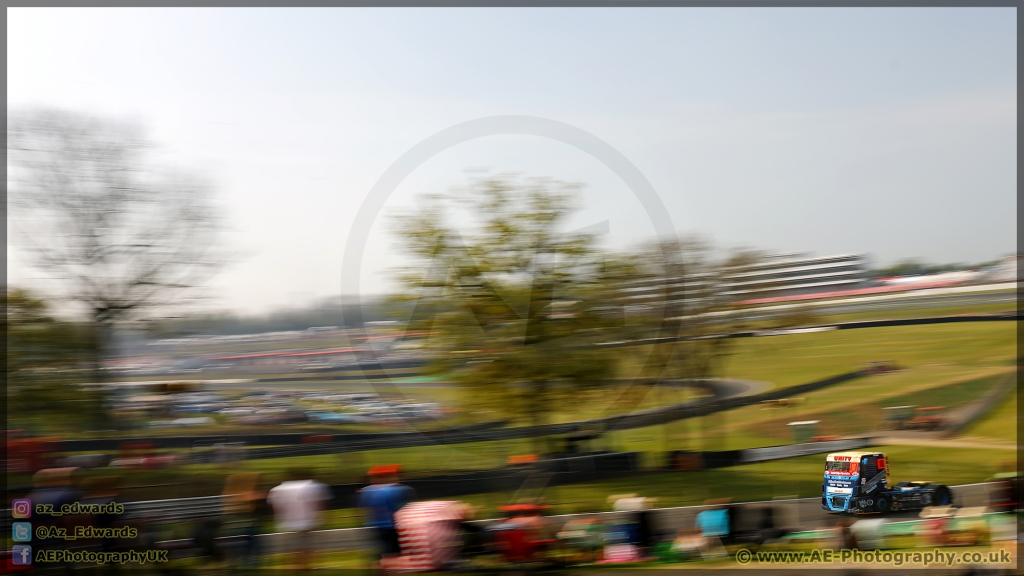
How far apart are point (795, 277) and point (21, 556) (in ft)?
45.1

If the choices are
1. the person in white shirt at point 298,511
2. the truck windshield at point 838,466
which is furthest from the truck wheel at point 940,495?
the person in white shirt at point 298,511

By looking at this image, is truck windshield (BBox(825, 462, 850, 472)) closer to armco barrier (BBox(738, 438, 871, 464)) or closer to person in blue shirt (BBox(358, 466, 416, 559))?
armco barrier (BBox(738, 438, 871, 464))

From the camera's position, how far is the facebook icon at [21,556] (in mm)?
6840

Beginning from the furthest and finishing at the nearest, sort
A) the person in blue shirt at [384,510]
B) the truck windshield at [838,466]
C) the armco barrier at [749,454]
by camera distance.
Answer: the armco barrier at [749,454]
the truck windshield at [838,466]
the person in blue shirt at [384,510]

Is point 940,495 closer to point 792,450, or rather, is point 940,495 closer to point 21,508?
point 792,450

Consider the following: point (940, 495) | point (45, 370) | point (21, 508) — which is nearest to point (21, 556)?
point (21, 508)

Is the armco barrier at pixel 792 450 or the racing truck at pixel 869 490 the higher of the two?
the racing truck at pixel 869 490

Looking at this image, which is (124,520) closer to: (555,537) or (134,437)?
(134,437)

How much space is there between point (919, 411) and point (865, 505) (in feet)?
27.7

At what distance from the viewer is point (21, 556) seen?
6.88 m

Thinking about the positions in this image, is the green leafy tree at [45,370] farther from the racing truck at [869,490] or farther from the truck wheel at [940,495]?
the truck wheel at [940,495]

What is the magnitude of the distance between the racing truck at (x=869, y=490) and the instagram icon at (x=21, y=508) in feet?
32.4

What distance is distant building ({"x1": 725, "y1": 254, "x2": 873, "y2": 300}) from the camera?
12.8m

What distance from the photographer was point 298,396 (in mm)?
12742
